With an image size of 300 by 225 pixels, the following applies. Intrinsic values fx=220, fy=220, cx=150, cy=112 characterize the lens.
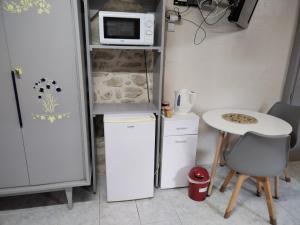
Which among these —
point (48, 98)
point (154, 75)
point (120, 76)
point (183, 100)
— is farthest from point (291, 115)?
point (48, 98)

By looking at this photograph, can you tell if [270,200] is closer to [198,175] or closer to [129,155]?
[198,175]

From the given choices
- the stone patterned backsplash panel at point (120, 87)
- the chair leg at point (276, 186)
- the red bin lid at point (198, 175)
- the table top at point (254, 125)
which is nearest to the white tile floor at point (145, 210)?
the chair leg at point (276, 186)

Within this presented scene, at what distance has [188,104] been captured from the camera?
2158 mm

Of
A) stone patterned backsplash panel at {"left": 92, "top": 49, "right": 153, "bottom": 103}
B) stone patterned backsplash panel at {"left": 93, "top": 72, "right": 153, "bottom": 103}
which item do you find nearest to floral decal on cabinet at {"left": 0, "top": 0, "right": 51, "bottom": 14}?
stone patterned backsplash panel at {"left": 92, "top": 49, "right": 153, "bottom": 103}

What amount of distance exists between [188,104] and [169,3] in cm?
99

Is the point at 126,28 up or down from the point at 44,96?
up

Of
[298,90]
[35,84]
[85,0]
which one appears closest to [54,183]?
[35,84]

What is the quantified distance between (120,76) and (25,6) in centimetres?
99

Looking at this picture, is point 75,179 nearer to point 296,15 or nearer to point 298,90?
point 298,90

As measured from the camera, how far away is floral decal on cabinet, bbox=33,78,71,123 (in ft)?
5.37

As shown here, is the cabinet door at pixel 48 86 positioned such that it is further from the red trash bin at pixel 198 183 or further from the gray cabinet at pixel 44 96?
the red trash bin at pixel 198 183

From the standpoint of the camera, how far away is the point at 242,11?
83.4 inches

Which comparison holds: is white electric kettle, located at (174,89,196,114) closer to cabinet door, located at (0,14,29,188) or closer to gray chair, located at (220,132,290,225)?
gray chair, located at (220,132,290,225)

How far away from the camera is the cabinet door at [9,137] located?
1.55m
